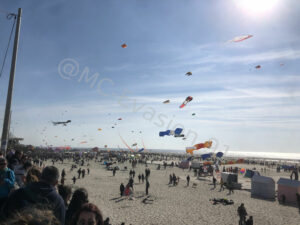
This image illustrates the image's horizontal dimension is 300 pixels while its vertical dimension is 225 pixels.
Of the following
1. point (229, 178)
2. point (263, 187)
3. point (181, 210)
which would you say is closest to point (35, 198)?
point (181, 210)

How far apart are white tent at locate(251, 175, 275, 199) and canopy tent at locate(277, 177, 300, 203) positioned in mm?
695

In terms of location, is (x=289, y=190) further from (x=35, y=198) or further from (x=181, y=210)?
(x=35, y=198)

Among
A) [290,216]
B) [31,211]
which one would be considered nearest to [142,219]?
[290,216]

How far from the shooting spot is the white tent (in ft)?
58.3

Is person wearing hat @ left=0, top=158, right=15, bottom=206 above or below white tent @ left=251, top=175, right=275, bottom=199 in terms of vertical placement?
above

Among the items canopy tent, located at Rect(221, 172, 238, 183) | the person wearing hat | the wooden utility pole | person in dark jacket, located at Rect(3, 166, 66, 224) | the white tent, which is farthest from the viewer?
canopy tent, located at Rect(221, 172, 238, 183)

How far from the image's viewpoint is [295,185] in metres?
16.6

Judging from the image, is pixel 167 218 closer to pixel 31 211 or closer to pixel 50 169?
pixel 50 169

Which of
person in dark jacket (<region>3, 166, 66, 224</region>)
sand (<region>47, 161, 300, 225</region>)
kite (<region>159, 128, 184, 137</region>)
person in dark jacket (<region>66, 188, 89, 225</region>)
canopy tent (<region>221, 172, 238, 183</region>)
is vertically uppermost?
kite (<region>159, 128, 184, 137</region>)

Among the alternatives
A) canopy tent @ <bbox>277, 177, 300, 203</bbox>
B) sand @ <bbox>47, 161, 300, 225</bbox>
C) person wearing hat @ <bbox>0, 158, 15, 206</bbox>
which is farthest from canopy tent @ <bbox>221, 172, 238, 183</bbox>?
person wearing hat @ <bbox>0, 158, 15, 206</bbox>

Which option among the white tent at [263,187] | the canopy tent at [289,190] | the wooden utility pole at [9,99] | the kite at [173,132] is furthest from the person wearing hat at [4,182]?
the kite at [173,132]

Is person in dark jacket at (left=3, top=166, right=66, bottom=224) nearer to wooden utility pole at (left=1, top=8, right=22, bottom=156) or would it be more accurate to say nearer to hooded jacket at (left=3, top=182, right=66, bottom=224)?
hooded jacket at (left=3, top=182, right=66, bottom=224)

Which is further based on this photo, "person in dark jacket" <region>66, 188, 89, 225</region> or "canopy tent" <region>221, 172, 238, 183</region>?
"canopy tent" <region>221, 172, 238, 183</region>

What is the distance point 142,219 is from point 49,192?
33.7 ft
